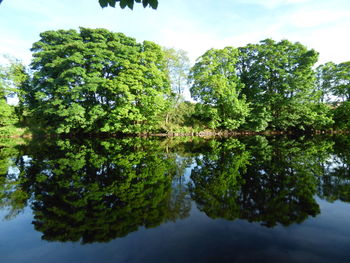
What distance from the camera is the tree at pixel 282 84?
85.5 feet

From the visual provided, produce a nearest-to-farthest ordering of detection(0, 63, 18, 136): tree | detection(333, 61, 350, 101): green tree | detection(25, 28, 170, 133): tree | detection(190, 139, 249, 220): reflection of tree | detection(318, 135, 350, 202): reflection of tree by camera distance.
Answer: detection(190, 139, 249, 220): reflection of tree
detection(318, 135, 350, 202): reflection of tree
detection(25, 28, 170, 133): tree
detection(0, 63, 18, 136): tree
detection(333, 61, 350, 101): green tree

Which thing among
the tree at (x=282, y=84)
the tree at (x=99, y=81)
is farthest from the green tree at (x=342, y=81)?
the tree at (x=99, y=81)

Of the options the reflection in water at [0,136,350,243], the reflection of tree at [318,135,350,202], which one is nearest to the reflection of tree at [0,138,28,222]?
the reflection in water at [0,136,350,243]

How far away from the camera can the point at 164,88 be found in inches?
992

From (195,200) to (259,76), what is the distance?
28.6 m

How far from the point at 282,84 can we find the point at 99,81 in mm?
25281

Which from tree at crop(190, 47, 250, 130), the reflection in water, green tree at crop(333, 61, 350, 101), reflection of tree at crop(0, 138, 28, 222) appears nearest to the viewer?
the reflection in water

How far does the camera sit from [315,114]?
1017 inches

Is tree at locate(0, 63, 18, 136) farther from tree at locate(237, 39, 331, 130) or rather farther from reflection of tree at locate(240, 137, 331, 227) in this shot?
tree at locate(237, 39, 331, 130)

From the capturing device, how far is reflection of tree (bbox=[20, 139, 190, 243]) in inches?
130

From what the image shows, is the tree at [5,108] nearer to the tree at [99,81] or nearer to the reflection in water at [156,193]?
the tree at [99,81]

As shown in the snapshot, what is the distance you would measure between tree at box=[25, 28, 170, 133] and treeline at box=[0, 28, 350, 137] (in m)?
0.12

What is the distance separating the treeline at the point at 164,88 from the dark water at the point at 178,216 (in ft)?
57.7

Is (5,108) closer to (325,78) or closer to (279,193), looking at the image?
(279,193)
